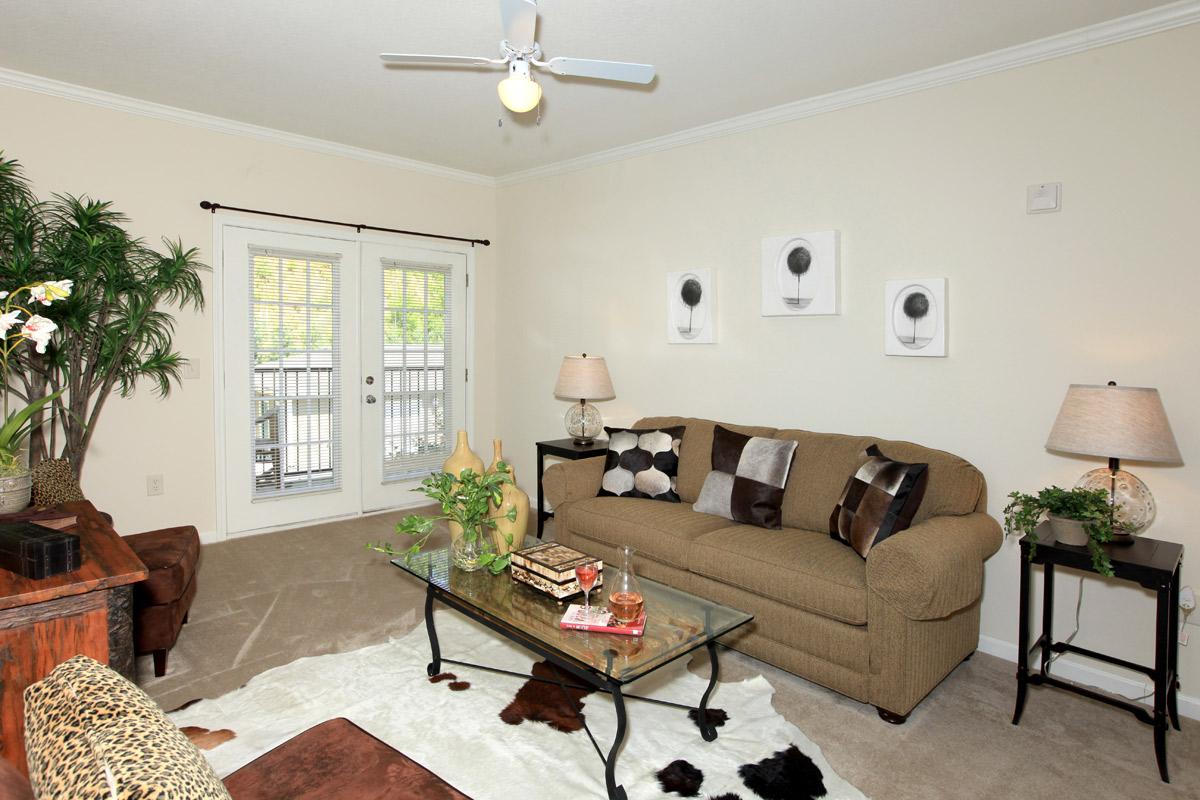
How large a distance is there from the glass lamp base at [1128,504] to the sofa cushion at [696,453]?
1478 mm

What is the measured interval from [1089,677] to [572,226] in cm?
403

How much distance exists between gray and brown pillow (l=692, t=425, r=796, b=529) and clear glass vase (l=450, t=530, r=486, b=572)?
1.28m

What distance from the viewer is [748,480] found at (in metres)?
3.40

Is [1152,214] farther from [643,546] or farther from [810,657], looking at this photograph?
[643,546]

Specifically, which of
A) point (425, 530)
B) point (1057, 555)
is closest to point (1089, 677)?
point (1057, 555)

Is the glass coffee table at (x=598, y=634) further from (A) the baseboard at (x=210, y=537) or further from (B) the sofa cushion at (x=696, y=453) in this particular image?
(A) the baseboard at (x=210, y=537)

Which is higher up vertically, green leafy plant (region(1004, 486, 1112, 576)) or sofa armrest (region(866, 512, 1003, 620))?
green leafy plant (region(1004, 486, 1112, 576))

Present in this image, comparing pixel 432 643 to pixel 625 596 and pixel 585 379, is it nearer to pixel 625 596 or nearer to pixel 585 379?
pixel 625 596

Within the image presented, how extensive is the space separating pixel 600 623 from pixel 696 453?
181 cm

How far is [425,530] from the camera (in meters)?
2.65

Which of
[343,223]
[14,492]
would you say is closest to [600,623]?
[14,492]

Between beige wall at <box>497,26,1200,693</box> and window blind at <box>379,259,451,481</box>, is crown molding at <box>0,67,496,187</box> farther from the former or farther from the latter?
beige wall at <box>497,26,1200,693</box>

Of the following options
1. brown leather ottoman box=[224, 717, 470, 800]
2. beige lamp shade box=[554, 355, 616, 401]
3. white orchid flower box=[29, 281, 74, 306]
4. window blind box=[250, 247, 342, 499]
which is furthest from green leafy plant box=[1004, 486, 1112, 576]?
window blind box=[250, 247, 342, 499]

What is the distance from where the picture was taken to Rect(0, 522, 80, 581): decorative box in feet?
6.00
